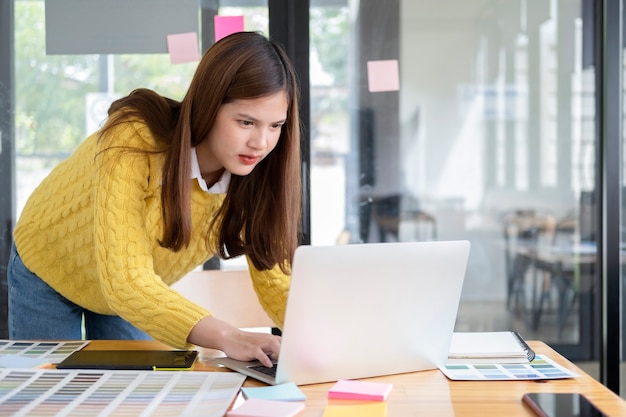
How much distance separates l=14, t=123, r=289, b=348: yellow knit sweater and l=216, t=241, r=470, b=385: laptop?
171 mm

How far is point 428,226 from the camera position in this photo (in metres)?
2.86

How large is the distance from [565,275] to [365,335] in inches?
74.8

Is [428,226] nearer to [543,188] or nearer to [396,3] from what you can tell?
[543,188]

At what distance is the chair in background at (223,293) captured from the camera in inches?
78.7

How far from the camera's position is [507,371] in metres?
1.32

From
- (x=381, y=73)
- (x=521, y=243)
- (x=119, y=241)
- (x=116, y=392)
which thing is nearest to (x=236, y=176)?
(x=119, y=241)

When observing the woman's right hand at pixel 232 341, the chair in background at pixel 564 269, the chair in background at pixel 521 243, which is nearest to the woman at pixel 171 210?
the woman's right hand at pixel 232 341

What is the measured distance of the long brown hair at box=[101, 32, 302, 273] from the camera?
58.8 inches

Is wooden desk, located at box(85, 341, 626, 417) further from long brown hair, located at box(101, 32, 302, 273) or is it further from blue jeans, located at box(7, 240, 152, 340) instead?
blue jeans, located at box(7, 240, 152, 340)

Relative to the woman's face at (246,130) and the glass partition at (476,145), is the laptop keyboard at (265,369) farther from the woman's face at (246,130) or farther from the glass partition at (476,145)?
the glass partition at (476,145)

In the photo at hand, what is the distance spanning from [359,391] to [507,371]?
312 millimetres

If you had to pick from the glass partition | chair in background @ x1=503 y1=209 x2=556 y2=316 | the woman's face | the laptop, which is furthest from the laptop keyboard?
chair in background @ x1=503 y1=209 x2=556 y2=316

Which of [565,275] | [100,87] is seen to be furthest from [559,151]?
[100,87]

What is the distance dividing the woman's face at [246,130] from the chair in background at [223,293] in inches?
21.2
